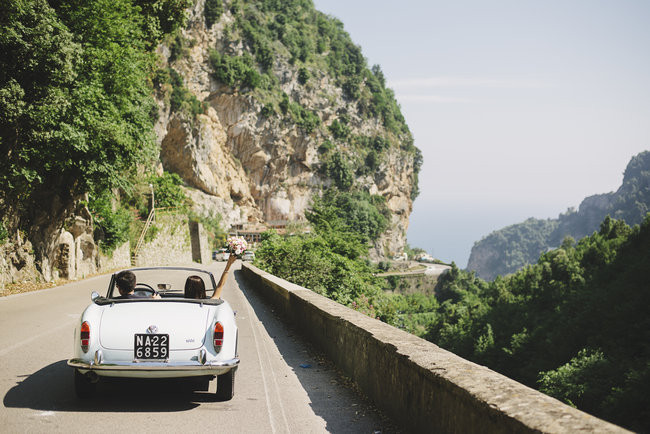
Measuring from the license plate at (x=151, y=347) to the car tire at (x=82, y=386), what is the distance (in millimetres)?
695

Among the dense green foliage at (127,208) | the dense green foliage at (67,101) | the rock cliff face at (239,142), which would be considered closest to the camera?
the dense green foliage at (67,101)

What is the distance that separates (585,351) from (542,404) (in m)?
56.0

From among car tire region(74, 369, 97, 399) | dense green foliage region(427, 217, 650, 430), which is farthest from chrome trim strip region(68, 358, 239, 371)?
dense green foliage region(427, 217, 650, 430)

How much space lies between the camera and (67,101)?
17422 millimetres

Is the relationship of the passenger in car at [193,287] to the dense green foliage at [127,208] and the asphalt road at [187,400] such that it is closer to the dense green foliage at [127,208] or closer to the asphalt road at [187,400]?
the asphalt road at [187,400]

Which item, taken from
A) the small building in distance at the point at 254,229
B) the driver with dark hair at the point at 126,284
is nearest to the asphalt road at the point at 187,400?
the driver with dark hair at the point at 126,284

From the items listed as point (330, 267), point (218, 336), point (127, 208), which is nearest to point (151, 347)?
point (218, 336)

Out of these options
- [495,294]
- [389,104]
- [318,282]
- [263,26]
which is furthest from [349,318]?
[389,104]

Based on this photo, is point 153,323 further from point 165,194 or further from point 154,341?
point 165,194

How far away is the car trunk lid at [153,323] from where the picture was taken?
5141 mm

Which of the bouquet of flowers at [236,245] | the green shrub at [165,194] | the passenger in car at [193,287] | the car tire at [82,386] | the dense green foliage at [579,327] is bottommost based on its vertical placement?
the dense green foliage at [579,327]

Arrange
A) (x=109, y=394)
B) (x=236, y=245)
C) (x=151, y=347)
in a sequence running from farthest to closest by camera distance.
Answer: (x=236, y=245) → (x=109, y=394) → (x=151, y=347)

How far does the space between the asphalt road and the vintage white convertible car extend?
336 millimetres

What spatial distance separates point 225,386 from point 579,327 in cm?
6371
